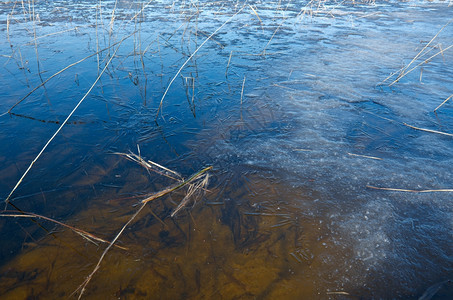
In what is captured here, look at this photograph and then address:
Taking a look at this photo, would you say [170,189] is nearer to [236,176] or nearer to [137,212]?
[137,212]

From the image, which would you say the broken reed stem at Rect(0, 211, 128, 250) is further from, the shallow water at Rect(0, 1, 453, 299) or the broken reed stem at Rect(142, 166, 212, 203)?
the broken reed stem at Rect(142, 166, 212, 203)

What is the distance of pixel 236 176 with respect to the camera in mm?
2479

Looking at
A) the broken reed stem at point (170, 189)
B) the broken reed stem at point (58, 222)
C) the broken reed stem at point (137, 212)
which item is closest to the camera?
the broken reed stem at point (137, 212)

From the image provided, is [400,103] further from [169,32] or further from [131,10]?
[131,10]

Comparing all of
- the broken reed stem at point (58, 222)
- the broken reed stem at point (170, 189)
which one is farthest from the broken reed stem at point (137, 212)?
the broken reed stem at point (58, 222)

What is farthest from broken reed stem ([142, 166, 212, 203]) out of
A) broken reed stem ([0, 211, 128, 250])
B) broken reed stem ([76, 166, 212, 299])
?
broken reed stem ([0, 211, 128, 250])

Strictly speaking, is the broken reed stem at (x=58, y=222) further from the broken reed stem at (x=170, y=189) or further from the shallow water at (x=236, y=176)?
the broken reed stem at (x=170, y=189)

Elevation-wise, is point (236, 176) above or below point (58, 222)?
above

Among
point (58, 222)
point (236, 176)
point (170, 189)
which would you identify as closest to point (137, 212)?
point (170, 189)

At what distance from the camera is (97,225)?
1.99m

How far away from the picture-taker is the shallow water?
1.69 meters

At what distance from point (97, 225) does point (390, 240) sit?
7.05ft

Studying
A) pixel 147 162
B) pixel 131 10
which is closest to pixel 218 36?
pixel 131 10

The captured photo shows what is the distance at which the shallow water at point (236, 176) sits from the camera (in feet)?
5.56
